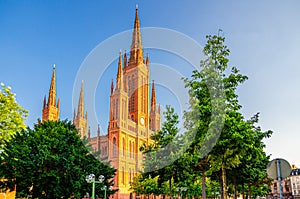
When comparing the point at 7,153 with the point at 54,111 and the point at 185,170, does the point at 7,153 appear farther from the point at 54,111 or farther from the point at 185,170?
the point at 54,111

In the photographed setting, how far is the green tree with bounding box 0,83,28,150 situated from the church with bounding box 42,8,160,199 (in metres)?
41.0

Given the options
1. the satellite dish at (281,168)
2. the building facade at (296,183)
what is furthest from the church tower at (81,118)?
the satellite dish at (281,168)

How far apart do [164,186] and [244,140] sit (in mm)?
29597

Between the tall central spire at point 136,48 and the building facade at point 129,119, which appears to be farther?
the tall central spire at point 136,48

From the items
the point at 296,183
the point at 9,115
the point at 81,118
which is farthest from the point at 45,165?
the point at 296,183

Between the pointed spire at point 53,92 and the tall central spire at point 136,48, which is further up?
the tall central spire at point 136,48

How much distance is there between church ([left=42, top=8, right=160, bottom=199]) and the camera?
75.9m

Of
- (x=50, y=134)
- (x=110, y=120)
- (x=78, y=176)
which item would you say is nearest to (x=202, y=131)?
(x=78, y=176)

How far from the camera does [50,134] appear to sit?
26.8 metres

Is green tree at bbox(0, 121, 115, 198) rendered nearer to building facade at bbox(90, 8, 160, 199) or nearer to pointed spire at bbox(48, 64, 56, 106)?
building facade at bbox(90, 8, 160, 199)

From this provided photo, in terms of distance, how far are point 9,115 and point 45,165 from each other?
8.38 m

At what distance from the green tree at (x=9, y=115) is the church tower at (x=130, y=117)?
38.0 meters

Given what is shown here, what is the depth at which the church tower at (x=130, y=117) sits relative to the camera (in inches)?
2975

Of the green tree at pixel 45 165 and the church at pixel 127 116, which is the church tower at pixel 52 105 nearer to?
the church at pixel 127 116
